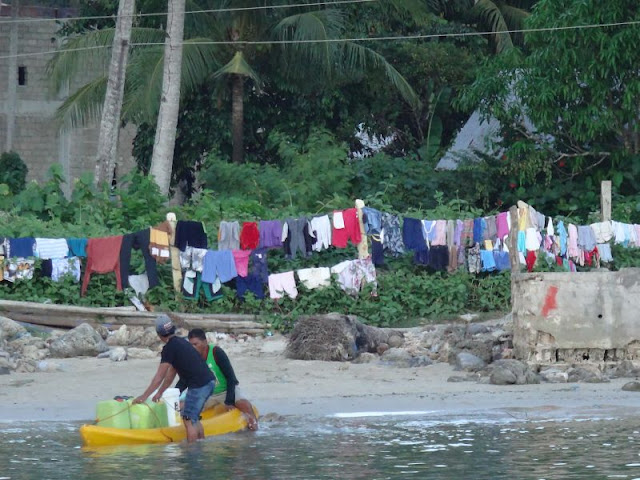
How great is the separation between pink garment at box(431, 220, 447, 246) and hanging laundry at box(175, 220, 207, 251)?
12.2 feet

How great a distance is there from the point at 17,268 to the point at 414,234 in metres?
6.29

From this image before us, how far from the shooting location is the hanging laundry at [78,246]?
19.5 metres

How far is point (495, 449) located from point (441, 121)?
19.5 m

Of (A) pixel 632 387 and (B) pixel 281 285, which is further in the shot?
Answer: (B) pixel 281 285

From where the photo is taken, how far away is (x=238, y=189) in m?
26.5

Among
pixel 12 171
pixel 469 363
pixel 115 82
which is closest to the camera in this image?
pixel 469 363

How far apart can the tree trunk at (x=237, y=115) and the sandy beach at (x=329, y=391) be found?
39.4 feet

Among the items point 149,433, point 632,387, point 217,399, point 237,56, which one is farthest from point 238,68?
point 149,433

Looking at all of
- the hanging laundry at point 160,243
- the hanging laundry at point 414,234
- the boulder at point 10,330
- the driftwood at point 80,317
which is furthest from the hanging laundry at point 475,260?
the boulder at point 10,330

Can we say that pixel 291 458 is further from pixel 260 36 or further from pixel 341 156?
pixel 260 36

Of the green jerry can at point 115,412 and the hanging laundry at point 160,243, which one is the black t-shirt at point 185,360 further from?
the hanging laundry at point 160,243

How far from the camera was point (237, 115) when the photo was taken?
2822 centimetres

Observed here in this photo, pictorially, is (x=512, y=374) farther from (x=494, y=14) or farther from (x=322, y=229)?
(x=494, y=14)

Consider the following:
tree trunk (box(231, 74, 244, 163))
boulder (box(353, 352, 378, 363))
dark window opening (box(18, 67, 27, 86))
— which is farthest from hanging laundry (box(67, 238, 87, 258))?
dark window opening (box(18, 67, 27, 86))
